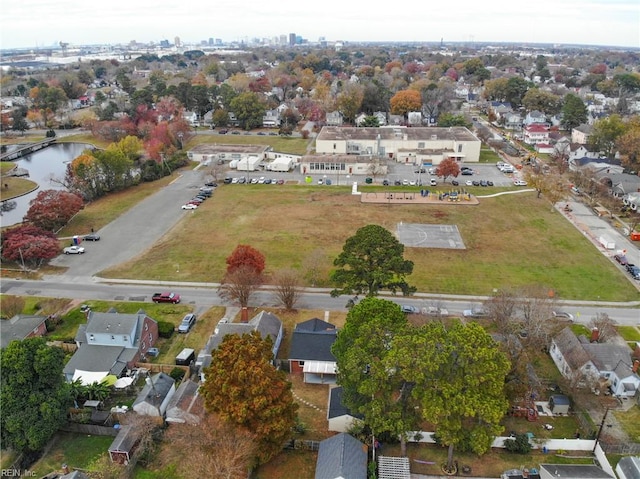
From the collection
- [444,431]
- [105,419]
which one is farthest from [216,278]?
[444,431]

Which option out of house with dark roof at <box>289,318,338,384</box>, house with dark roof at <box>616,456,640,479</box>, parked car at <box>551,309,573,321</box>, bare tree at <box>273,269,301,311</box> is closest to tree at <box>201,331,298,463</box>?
house with dark roof at <box>289,318,338,384</box>

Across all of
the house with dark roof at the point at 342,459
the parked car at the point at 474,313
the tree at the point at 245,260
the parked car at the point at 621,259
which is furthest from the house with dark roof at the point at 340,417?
the parked car at the point at 621,259

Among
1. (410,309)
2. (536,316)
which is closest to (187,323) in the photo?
(410,309)

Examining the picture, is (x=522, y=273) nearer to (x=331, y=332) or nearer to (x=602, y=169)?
(x=331, y=332)

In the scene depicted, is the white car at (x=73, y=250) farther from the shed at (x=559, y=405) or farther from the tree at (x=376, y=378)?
the shed at (x=559, y=405)

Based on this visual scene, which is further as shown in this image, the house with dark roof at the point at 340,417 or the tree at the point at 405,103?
the tree at the point at 405,103

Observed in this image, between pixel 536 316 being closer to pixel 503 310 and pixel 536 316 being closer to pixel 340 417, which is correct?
pixel 503 310

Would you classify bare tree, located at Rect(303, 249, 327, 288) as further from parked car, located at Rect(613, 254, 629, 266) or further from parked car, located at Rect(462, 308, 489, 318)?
parked car, located at Rect(613, 254, 629, 266)
